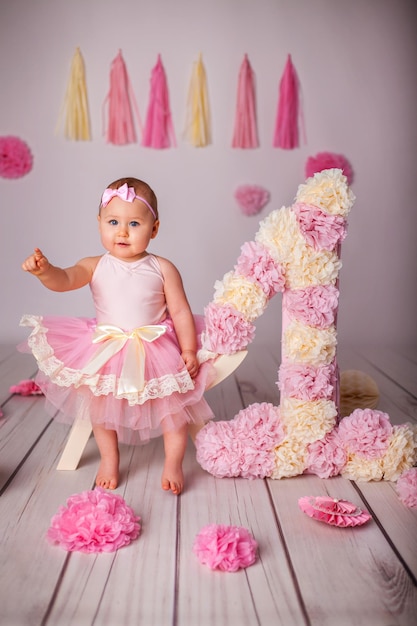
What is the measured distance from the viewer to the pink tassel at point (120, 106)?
3.60m

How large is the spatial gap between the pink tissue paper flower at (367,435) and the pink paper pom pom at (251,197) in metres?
2.05

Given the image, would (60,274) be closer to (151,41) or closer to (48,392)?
(48,392)

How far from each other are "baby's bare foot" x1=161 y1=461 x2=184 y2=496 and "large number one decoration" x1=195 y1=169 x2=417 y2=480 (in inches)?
3.3

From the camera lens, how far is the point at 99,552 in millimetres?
1456

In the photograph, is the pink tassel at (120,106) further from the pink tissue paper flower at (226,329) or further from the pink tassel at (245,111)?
the pink tissue paper flower at (226,329)

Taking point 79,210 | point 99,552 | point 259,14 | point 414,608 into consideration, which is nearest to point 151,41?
point 259,14

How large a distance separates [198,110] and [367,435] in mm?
2300

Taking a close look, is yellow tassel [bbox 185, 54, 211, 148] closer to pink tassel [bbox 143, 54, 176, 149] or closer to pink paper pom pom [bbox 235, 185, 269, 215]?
pink tassel [bbox 143, 54, 176, 149]

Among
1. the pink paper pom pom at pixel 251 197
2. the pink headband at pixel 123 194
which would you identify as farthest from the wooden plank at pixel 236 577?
the pink paper pom pom at pixel 251 197

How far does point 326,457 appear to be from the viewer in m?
1.84

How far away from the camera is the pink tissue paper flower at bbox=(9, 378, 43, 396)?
8.66 feet

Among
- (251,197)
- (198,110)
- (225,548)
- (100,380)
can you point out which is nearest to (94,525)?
(225,548)

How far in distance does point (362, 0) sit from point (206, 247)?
4.90 ft

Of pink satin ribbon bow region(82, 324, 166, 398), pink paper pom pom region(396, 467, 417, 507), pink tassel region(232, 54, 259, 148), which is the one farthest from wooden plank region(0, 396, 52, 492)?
pink tassel region(232, 54, 259, 148)
